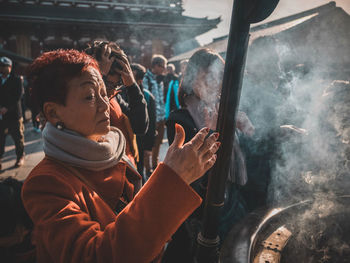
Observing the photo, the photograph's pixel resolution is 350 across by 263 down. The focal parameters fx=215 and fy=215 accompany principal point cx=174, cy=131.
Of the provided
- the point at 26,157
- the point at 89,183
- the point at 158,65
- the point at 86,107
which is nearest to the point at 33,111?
the point at 86,107

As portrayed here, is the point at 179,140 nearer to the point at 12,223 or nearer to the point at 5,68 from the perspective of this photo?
the point at 12,223

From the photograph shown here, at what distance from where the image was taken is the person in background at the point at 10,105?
4.88 m

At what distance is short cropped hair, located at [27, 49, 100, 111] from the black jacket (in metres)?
4.94

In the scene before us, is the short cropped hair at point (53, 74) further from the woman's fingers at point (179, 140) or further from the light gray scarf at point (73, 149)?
the woman's fingers at point (179, 140)

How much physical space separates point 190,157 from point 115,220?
0.36 meters

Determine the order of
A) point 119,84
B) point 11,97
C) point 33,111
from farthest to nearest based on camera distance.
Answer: point 11,97 → point 119,84 → point 33,111

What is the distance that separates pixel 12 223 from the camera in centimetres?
210

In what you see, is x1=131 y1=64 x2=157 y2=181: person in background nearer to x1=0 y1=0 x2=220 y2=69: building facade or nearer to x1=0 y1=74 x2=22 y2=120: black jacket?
x1=0 y1=74 x2=22 y2=120: black jacket

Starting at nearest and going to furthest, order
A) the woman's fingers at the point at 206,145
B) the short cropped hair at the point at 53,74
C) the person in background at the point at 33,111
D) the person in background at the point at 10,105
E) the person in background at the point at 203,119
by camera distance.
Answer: the woman's fingers at the point at 206,145
the short cropped hair at the point at 53,74
the person in background at the point at 33,111
the person in background at the point at 203,119
the person in background at the point at 10,105

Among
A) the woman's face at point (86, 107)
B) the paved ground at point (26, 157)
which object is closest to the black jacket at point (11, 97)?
the paved ground at point (26, 157)

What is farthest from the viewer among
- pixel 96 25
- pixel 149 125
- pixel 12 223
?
pixel 96 25

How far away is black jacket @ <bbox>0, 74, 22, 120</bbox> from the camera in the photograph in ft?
16.1

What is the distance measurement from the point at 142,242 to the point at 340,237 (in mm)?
1568

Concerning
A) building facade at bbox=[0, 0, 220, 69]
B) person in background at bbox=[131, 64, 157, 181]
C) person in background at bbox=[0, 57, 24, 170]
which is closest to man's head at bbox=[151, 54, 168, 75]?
person in background at bbox=[131, 64, 157, 181]
